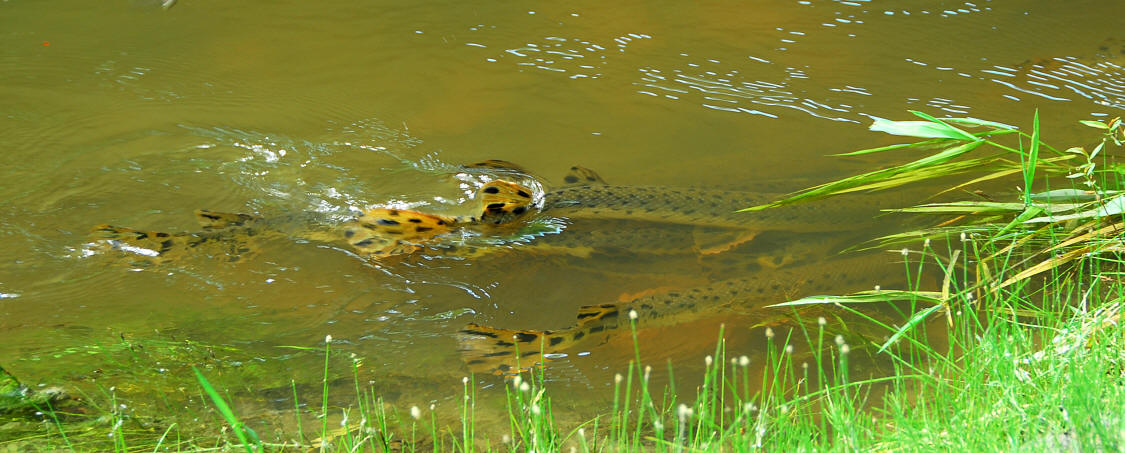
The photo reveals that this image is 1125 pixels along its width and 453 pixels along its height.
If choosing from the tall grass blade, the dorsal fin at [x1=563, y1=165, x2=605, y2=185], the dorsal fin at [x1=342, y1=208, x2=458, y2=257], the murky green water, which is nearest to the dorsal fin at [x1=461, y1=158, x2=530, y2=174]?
the murky green water

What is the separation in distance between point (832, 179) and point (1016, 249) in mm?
1384

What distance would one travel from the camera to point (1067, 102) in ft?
17.6

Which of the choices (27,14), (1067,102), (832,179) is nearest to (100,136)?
(27,14)

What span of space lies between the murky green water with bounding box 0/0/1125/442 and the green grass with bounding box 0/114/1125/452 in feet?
1.04

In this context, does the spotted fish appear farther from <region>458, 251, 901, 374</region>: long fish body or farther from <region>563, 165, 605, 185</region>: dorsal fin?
<region>458, 251, 901, 374</region>: long fish body

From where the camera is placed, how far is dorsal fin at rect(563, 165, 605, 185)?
4.89 meters

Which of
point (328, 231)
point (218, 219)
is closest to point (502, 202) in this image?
point (328, 231)

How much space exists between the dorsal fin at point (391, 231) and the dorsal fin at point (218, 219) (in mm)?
559

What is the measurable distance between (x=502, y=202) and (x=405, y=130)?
1.11 meters

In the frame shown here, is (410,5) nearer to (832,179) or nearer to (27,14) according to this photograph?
(27,14)

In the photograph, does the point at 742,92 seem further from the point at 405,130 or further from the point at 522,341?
the point at 522,341

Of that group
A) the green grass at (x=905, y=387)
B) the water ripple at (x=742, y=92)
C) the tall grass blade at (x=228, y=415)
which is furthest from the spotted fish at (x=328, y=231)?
the tall grass blade at (x=228, y=415)

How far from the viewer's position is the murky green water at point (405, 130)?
11.8 feet

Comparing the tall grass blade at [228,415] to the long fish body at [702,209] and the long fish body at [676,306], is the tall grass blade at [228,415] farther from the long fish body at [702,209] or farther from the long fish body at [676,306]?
the long fish body at [702,209]
